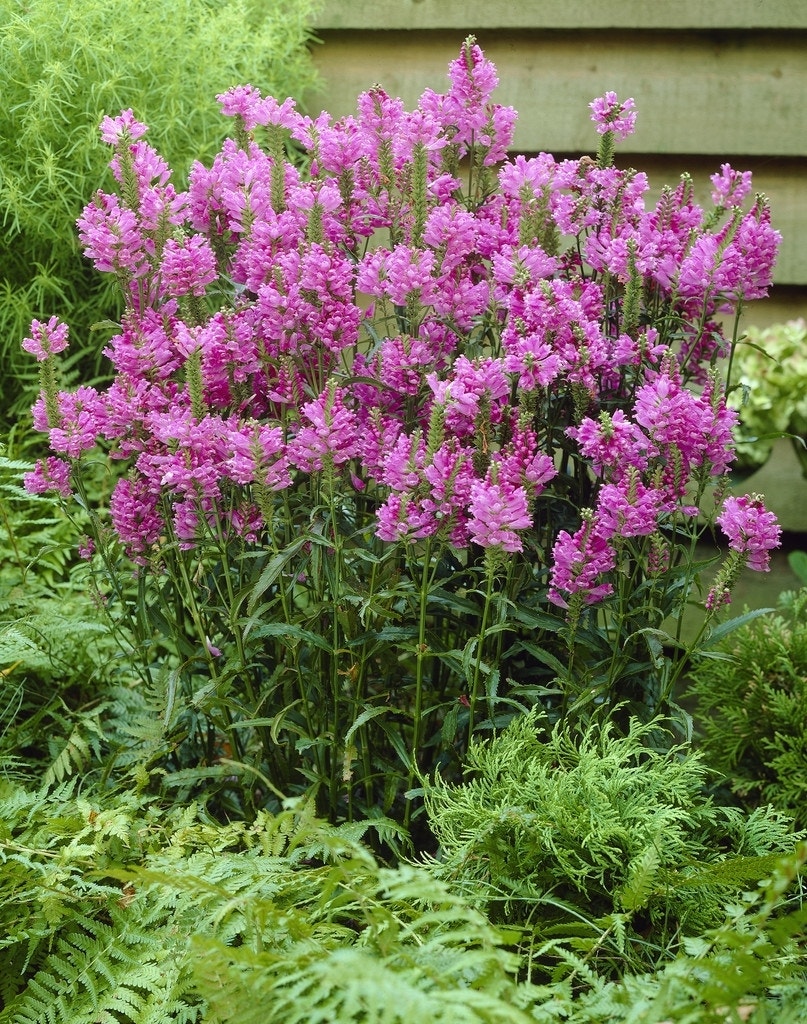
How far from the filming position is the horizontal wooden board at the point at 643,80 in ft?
9.33

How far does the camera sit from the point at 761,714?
2035 millimetres

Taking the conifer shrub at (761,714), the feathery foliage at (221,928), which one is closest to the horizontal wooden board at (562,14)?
the conifer shrub at (761,714)

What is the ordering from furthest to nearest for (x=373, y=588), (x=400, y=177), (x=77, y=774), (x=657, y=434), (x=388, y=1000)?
1. (x=77, y=774)
2. (x=400, y=177)
3. (x=373, y=588)
4. (x=657, y=434)
5. (x=388, y=1000)

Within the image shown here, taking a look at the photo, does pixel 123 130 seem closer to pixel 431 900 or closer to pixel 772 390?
pixel 431 900

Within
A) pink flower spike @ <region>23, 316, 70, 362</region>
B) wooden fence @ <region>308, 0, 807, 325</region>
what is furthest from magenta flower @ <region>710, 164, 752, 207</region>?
wooden fence @ <region>308, 0, 807, 325</region>

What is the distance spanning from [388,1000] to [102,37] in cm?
240

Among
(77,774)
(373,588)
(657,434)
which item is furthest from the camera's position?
(77,774)

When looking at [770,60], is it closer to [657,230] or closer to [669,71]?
[669,71]

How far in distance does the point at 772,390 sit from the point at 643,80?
95 cm

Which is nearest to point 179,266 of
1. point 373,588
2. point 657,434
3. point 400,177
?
point 400,177

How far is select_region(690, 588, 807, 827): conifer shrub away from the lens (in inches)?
76.0

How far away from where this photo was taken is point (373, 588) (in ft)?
5.15

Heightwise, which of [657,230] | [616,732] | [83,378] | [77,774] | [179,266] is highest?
[657,230]

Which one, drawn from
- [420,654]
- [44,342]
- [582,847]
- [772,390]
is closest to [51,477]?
[44,342]
